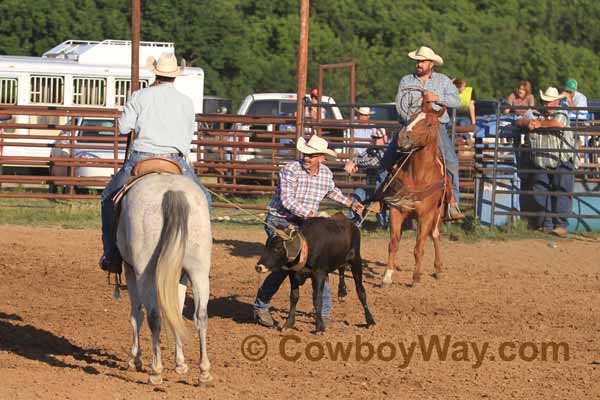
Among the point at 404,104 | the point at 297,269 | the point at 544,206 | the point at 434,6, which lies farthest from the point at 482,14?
the point at 297,269

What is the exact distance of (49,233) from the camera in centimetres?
1594

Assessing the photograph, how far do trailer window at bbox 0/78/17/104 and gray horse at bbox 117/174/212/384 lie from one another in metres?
17.0

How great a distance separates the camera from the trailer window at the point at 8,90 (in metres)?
24.2

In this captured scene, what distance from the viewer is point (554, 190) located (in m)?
17.0

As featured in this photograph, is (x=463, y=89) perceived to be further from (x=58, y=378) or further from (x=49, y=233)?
(x=58, y=378)

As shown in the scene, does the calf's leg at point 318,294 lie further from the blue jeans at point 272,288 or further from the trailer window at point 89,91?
the trailer window at point 89,91

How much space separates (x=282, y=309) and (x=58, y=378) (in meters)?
3.43

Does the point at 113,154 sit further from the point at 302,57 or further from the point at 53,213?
the point at 302,57

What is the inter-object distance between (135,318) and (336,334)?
6.46ft

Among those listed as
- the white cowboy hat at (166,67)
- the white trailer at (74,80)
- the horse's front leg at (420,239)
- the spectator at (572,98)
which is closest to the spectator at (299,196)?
the white cowboy hat at (166,67)

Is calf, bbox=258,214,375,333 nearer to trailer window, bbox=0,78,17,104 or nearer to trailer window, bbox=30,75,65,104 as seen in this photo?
trailer window, bbox=30,75,65,104

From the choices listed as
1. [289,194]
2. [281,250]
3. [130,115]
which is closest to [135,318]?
[281,250]

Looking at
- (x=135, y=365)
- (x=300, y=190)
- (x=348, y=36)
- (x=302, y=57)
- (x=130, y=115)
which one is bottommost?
(x=135, y=365)

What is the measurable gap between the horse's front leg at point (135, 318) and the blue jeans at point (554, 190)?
931cm
